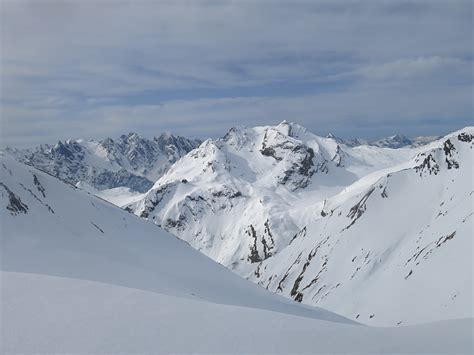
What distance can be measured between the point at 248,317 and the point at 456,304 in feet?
165

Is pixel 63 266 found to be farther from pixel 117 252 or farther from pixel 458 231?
pixel 458 231

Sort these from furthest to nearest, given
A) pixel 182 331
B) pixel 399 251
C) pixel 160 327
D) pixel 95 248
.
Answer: pixel 399 251
pixel 95 248
pixel 160 327
pixel 182 331

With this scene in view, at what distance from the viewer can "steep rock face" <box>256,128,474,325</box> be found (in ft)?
217

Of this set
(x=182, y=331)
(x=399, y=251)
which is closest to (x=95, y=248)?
(x=182, y=331)

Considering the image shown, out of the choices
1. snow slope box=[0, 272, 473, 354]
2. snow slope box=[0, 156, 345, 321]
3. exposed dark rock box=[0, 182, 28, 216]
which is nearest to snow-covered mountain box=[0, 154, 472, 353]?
snow slope box=[0, 272, 473, 354]

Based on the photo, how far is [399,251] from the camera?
95.8 metres

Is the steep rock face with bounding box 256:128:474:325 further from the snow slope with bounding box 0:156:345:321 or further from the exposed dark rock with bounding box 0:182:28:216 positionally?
the exposed dark rock with bounding box 0:182:28:216

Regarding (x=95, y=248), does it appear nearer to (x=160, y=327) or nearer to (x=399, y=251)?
(x=160, y=327)

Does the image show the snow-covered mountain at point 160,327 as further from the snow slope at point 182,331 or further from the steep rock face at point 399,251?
the steep rock face at point 399,251

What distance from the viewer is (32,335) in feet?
40.2

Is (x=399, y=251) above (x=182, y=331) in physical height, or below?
below

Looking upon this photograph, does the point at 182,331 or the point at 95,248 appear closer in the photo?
the point at 182,331

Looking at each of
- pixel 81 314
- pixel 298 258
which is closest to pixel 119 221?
pixel 81 314

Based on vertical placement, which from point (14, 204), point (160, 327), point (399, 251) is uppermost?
point (160, 327)
